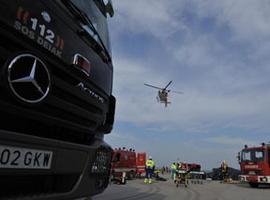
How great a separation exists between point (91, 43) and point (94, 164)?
1.23 meters

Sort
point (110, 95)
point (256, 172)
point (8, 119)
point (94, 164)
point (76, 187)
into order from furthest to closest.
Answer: point (256, 172) → point (110, 95) → point (94, 164) → point (76, 187) → point (8, 119)

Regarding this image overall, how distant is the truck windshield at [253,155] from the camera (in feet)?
69.5

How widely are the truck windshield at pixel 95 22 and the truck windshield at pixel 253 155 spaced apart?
19.2 m

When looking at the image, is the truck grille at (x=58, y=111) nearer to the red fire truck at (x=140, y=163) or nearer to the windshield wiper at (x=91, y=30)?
the windshield wiper at (x=91, y=30)

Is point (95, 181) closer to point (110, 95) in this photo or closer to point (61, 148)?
point (61, 148)

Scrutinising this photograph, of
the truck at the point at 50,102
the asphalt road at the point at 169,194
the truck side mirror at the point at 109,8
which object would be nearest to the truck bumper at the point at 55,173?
the truck at the point at 50,102

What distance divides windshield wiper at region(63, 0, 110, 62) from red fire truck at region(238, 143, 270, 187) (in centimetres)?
1902

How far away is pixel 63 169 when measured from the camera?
8.80ft

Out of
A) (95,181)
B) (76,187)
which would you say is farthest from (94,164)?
(76,187)

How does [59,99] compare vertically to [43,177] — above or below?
above

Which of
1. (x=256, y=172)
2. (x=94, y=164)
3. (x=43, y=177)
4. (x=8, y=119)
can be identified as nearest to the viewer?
(x=8, y=119)

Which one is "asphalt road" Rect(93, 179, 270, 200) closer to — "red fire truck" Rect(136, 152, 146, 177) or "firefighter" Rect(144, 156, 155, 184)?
"firefighter" Rect(144, 156, 155, 184)

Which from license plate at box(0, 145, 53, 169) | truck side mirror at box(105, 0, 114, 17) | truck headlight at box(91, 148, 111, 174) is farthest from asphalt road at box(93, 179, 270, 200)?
license plate at box(0, 145, 53, 169)

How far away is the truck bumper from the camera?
87.2 inches
